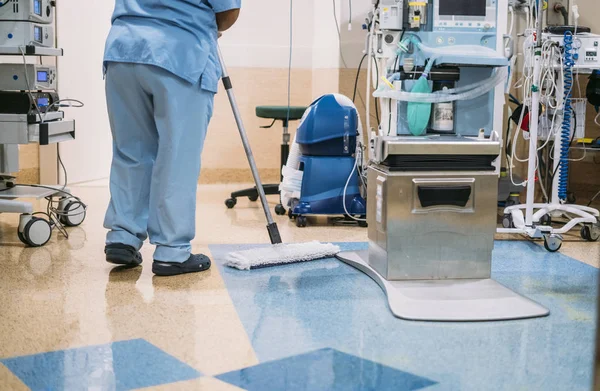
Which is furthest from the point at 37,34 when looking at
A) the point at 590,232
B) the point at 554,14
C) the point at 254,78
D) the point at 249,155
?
the point at 554,14

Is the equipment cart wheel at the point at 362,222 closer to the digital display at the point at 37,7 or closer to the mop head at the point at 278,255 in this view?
the mop head at the point at 278,255

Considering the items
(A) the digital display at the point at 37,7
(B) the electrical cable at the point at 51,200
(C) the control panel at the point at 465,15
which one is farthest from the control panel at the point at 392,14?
(A) the digital display at the point at 37,7

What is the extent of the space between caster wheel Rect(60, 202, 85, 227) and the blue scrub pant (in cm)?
101

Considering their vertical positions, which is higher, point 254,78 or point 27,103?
point 254,78

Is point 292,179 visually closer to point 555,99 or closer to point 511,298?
point 555,99

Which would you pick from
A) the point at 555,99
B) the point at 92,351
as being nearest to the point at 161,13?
the point at 92,351

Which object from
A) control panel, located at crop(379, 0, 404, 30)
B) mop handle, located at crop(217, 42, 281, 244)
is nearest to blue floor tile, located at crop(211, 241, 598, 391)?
mop handle, located at crop(217, 42, 281, 244)

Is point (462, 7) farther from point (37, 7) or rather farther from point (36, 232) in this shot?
point (36, 232)

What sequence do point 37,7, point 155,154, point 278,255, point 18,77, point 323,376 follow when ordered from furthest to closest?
1. point 37,7
2. point 18,77
3. point 278,255
4. point 155,154
5. point 323,376

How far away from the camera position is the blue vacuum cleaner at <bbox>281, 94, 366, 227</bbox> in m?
3.83

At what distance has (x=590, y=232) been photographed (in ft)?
11.7

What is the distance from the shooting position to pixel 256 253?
288cm

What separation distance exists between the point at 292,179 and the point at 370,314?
176cm

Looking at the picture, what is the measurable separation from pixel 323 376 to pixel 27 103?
2.17 meters
